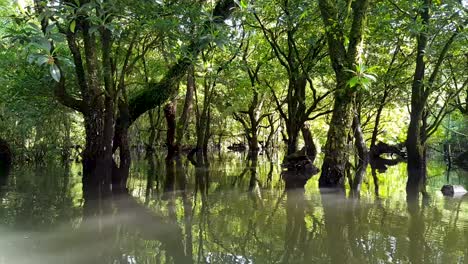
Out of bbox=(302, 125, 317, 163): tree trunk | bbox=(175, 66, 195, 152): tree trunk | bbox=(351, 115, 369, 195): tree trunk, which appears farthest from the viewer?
bbox=(175, 66, 195, 152): tree trunk

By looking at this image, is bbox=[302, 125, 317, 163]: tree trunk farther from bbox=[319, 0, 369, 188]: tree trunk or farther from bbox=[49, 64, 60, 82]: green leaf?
bbox=[49, 64, 60, 82]: green leaf

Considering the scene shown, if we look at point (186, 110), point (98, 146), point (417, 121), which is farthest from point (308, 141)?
point (98, 146)

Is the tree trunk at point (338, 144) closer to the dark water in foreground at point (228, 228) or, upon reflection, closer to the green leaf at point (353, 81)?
the dark water in foreground at point (228, 228)

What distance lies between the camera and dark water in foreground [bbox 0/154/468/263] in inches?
175

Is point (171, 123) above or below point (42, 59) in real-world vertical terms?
above

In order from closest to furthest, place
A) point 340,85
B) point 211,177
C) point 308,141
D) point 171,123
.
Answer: point 340,85, point 211,177, point 308,141, point 171,123

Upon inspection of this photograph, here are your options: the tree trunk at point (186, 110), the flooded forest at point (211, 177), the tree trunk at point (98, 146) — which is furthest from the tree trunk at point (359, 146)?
the tree trunk at point (186, 110)

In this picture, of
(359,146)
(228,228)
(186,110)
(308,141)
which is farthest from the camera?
(186,110)

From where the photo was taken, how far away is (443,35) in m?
12.8

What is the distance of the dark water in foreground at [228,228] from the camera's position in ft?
14.6

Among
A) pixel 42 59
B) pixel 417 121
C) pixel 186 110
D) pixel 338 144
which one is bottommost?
pixel 338 144

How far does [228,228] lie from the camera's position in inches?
226

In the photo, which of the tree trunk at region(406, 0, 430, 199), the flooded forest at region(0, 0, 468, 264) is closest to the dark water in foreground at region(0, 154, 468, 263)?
the flooded forest at region(0, 0, 468, 264)

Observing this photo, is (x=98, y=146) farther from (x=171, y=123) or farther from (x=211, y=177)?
(x=171, y=123)
